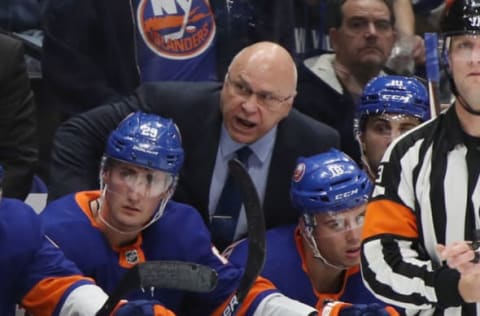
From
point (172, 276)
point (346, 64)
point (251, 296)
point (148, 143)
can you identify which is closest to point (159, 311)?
point (172, 276)

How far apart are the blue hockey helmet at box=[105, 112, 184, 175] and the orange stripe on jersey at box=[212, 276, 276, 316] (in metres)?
0.37

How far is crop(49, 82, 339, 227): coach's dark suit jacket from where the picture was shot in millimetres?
3863

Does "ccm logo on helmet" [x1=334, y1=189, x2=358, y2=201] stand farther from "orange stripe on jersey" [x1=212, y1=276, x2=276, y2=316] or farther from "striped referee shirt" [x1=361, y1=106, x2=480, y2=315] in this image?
"striped referee shirt" [x1=361, y1=106, x2=480, y2=315]

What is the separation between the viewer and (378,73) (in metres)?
4.44

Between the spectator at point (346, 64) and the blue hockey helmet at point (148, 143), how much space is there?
787mm

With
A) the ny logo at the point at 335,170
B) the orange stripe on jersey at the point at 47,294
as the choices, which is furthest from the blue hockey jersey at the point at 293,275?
the orange stripe on jersey at the point at 47,294

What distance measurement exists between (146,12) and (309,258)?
0.94 m

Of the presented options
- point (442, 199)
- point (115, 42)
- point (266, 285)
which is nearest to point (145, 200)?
point (266, 285)

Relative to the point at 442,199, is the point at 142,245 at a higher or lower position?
lower

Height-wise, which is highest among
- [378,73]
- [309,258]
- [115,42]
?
[115,42]

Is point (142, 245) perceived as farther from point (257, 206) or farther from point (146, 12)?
point (146, 12)

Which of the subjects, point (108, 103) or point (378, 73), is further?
point (378, 73)

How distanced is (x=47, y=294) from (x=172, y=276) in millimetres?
469

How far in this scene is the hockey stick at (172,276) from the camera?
2.94 metres
